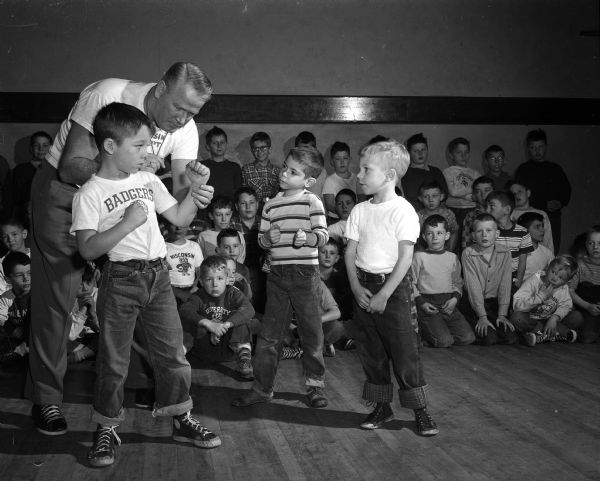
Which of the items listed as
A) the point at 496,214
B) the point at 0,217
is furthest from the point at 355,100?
the point at 0,217

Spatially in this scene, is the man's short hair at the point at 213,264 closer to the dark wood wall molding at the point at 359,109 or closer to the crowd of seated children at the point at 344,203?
the crowd of seated children at the point at 344,203

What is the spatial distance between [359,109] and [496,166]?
140 centimetres

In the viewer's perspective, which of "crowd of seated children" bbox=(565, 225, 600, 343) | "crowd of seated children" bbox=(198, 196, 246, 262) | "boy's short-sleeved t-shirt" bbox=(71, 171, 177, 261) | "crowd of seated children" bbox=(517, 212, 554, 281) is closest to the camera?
"boy's short-sleeved t-shirt" bbox=(71, 171, 177, 261)

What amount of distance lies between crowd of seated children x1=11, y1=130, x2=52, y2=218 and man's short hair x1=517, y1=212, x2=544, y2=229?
13.1 feet

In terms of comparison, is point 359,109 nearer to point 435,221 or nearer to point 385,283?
point 435,221

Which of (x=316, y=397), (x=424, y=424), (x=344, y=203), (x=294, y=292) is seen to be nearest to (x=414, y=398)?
(x=424, y=424)

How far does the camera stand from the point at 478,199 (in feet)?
21.2

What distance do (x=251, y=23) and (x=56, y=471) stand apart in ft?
17.5

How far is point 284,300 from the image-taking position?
12.3 ft

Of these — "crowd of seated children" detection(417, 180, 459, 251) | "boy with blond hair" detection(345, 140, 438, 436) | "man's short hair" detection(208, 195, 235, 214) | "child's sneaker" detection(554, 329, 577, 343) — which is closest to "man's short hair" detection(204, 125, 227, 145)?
"man's short hair" detection(208, 195, 235, 214)

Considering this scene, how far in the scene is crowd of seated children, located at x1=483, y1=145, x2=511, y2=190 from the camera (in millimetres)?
7145

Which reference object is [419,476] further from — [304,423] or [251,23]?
[251,23]

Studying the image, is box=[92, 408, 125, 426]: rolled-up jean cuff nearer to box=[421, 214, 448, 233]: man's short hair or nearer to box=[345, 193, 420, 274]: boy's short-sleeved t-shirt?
box=[345, 193, 420, 274]: boy's short-sleeved t-shirt

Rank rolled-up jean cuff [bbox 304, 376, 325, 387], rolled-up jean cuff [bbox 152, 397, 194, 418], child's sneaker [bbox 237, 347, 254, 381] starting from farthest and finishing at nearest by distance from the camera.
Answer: child's sneaker [bbox 237, 347, 254, 381], rolled-up jean cuff [bbox 304, 376, 325, 387], rolled-up jean cuff [bbox 152, 397, 194, 418]
